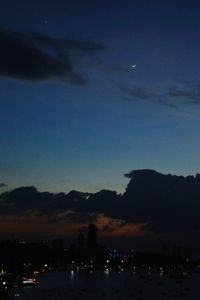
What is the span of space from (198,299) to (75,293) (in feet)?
96.7

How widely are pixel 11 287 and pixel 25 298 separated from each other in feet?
72.4

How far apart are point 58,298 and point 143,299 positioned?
2202 cm

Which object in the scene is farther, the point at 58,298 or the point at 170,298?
the point at 170,298

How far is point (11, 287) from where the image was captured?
402 feet

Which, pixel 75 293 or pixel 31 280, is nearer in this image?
pixel 75 293

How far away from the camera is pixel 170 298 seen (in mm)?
130250

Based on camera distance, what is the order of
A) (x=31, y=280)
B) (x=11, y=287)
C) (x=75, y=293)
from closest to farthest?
(x=11, y=287), (x=75, y=293), (x=31, y=280)

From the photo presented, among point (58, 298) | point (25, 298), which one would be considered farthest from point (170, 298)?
point (25, 298)

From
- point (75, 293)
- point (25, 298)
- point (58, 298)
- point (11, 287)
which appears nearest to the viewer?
point (25, 298)

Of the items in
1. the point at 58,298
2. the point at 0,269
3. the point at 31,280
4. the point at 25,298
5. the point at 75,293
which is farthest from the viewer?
the point at 0,269

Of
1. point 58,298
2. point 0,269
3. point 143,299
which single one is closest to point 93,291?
point 143,299

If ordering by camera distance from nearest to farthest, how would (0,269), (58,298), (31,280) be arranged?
(58,298) < (31,280) < (0,269)

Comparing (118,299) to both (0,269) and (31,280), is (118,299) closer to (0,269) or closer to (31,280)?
(31,280)

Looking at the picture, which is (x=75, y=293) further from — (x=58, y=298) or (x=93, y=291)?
(x=58, y=298)
